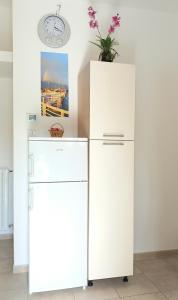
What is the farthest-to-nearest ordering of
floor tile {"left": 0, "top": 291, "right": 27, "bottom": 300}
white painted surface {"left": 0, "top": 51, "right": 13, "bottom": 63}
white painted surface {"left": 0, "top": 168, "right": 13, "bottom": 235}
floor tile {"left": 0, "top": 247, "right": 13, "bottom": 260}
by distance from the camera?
white painted surface {"left": 0, "top": 168, "right": 13, "bottom": 235} → floor tile {"left": 0, "top": 247, "right": 13, "bottom": 260} → white painted surface {"left": 0, "top": 51, "right": 13, "bottom": 63} → floor tile {"left": 0, "top": 291, "right": 27, "bottom": 300}

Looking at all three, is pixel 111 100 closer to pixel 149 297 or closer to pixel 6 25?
pixel 6 25

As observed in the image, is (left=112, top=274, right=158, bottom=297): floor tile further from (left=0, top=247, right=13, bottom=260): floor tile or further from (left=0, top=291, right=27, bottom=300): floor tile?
(left=0, top=247, right=13, bottom=260): floor tile

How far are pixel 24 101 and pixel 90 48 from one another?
2.95 feet

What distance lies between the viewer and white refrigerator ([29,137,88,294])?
6.88 feet

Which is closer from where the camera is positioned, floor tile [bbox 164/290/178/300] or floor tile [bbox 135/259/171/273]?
floor tile [bbox 164/290/178/300]

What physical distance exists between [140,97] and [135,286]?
1.92 m

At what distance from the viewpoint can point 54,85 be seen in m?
2.56

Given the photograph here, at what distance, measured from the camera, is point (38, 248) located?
6.90 ft

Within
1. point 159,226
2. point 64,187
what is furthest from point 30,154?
point 159,226

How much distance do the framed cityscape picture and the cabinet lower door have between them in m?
0.63

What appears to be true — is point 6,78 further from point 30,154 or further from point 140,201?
point 140,201

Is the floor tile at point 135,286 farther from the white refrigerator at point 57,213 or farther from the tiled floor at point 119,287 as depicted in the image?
the white refrigerator at point 57,213

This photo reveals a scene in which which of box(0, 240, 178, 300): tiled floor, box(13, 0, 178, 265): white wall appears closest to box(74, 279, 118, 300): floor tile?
box(0, 240, 178, 300): tiled floor

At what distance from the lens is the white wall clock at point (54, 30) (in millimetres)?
2508
